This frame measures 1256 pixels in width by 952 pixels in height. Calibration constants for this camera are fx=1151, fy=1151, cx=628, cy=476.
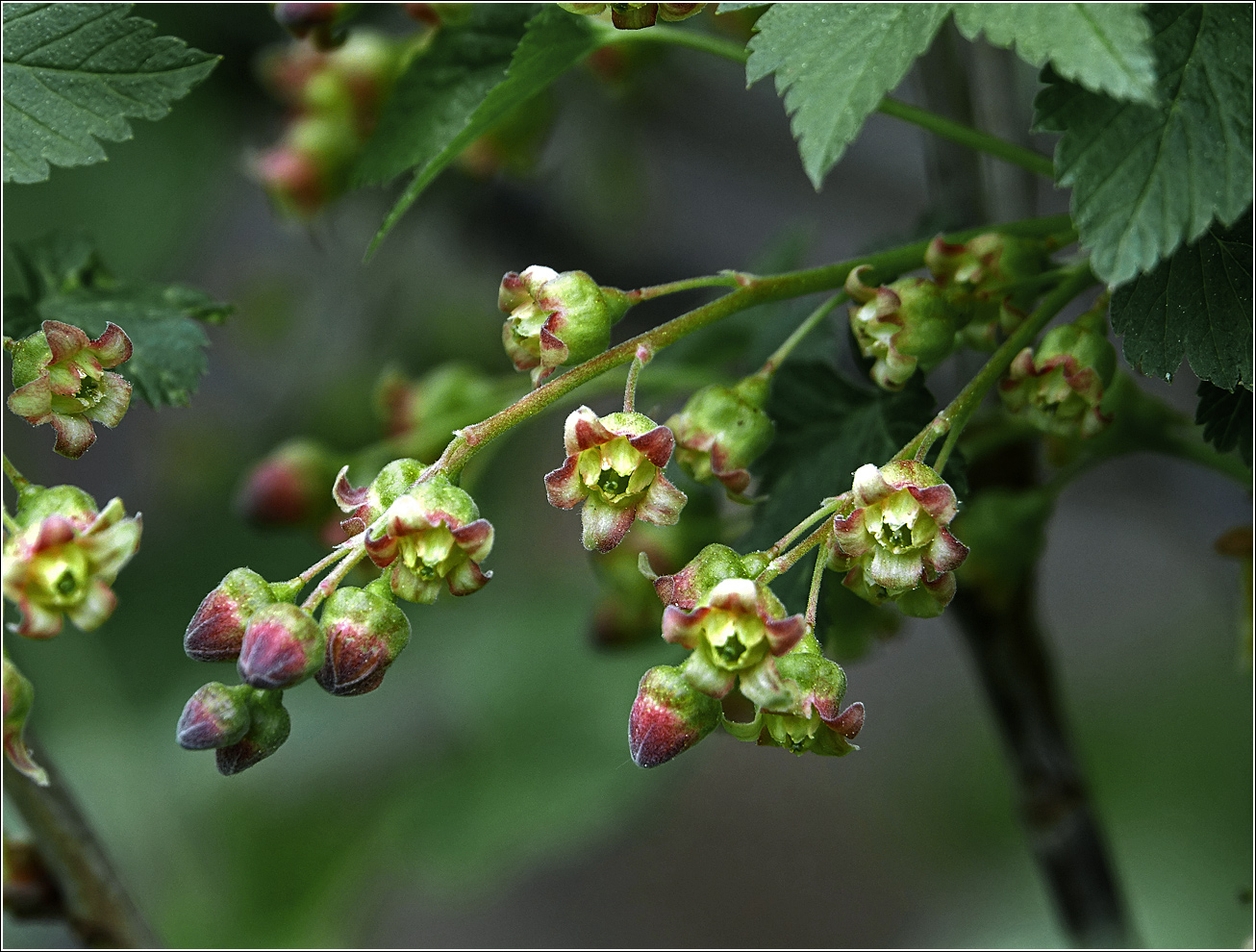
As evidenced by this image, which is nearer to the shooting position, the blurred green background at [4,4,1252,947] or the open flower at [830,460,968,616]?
the open flower at [830,460,968,616]

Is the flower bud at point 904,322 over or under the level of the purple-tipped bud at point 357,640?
under

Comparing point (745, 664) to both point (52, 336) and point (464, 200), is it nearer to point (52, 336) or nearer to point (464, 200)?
point (52, 336)

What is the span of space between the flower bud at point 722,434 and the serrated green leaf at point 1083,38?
0.17 m

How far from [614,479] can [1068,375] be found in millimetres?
206

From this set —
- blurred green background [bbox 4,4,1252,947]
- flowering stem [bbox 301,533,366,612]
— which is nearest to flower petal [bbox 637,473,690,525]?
flowering stem [bbox 301,533,366,612]

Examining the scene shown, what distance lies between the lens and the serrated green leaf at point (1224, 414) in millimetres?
470

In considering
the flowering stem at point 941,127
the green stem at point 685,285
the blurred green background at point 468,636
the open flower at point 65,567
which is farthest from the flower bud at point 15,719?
the blurred green background at point 468,636

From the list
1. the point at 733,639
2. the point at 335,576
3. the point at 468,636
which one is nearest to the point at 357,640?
the point at 335,576

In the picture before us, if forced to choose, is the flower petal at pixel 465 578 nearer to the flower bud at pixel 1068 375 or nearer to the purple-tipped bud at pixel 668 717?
the purple-tipped bud at pixel 668 717

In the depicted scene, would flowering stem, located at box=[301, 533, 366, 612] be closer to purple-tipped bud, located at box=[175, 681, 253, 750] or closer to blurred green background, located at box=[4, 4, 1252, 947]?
purple-tipped bud, located at box=[175, 681, 253, 750]

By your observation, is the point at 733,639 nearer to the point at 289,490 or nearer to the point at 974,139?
the point at 974,139

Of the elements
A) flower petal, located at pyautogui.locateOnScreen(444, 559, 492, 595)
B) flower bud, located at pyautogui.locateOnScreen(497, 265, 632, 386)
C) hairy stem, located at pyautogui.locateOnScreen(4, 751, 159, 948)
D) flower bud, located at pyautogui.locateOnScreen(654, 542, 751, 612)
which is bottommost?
hairy stem, located at pyautogui.locateOnScreen(4, 751, 159, 948)

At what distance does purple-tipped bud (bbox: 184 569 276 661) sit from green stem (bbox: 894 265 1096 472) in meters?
0.24

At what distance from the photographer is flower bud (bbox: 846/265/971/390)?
0.48 m
